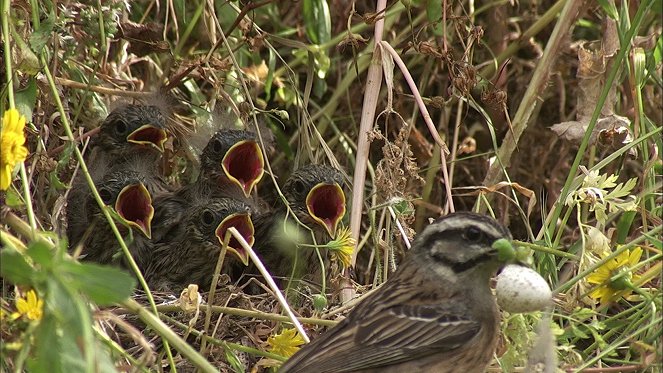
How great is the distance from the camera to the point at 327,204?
508cm

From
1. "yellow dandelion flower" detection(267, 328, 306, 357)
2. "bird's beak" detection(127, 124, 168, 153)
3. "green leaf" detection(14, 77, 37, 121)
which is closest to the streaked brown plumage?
"bird's beak" detection(127, 124, 168, 153)

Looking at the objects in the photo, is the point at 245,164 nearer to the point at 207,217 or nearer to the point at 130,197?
the point at 207,217

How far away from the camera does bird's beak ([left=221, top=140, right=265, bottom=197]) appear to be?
5.14 meters

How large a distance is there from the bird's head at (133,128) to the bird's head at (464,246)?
1.62 meters

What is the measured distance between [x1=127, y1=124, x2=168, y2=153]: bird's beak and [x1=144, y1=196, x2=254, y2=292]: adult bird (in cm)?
31

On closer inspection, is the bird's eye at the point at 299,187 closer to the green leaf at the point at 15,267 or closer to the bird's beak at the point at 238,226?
the bird's beak at the point at 238,226

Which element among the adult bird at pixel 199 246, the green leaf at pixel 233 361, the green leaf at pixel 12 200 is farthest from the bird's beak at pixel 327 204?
the green leaf at pixel 12 200

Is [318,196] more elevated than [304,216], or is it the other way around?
[318,196]

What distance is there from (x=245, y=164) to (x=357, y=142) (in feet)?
1.66

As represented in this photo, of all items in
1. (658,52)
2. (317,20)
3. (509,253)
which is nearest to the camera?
A: (509,253)

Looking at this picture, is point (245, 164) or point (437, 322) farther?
point (245, 164)

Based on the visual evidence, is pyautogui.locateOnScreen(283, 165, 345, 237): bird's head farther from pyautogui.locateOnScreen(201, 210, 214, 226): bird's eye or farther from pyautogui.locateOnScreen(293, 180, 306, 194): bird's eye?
pyautogui.locateOnScreen(201, 210, 214, 226): bird's eye

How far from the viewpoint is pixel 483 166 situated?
595 centimetres

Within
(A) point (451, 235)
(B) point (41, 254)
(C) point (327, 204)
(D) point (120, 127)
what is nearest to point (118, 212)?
(D) point (120, 127)
